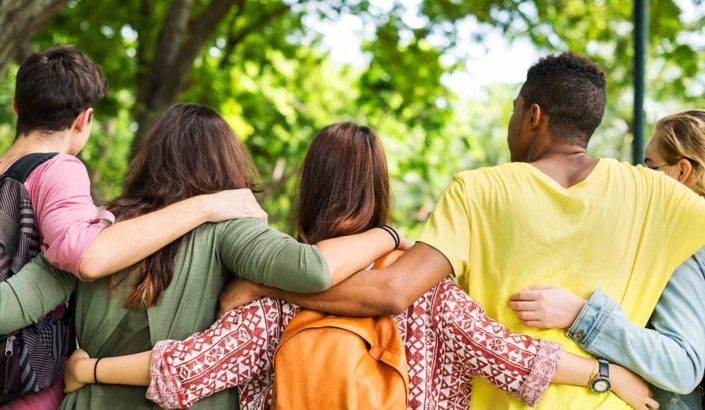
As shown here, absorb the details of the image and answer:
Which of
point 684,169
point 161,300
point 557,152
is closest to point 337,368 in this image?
point 161,300

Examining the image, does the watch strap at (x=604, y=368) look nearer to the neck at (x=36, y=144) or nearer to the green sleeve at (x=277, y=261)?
the green sleeve at (x=277, y=261)

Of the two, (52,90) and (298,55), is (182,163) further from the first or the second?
(298,55)

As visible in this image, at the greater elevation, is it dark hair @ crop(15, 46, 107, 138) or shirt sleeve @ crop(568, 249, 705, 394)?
dark hair @ crop(15, 46, 107, 138)

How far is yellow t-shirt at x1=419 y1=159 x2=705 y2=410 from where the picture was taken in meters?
2.52

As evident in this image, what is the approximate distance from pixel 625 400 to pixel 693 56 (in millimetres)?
9259

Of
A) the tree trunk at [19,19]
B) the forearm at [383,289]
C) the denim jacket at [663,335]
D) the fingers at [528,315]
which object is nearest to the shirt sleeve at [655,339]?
the denim jacket at [663,335]

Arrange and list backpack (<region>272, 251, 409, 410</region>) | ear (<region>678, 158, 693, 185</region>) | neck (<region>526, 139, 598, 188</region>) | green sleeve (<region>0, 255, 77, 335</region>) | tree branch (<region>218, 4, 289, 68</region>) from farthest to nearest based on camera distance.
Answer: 1. tree branch (<region>218, 4, 289, 68</region>)
2. ear (<region>678, 158, 693, 185</region>)
3. neck (<region>526, 139, 598, 188</region>)
4. green sleeve (<region>0, 255, 77, 335</region>)
5. backpack (<region>272, 251, 409, 410</region>)

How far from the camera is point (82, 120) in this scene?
9.35 ft

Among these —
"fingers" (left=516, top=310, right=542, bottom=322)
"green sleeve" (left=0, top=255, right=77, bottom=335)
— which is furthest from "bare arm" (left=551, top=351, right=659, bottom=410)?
"green sleeve" (left=0, top=255, right=77, bottom=335)

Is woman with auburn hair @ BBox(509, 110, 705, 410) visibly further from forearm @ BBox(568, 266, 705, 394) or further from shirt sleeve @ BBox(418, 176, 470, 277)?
shirt sleeve @ BBox(418, 176, 470, 277)

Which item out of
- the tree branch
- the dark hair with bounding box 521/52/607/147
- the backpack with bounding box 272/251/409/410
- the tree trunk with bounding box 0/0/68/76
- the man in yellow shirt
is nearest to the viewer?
the backpack with bounding box 272/251/409/410

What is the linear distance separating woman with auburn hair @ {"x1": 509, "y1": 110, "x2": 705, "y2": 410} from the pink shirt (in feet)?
4.46

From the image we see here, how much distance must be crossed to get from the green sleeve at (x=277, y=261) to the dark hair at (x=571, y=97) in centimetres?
97

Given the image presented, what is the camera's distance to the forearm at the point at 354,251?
8.12 ft
